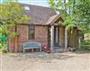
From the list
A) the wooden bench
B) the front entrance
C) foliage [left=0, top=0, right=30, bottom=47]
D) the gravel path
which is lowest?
A: the gravel path

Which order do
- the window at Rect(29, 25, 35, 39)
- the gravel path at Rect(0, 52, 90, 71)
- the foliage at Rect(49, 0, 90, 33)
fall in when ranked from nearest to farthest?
the foliage at Rect(49, 0, 90, 33), the gravel path at Rect(0, 52, 90, 71), the window at Rect(29, 25, 35, 39)

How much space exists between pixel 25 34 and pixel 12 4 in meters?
5.74

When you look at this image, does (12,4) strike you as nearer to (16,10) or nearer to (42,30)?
(16,10)

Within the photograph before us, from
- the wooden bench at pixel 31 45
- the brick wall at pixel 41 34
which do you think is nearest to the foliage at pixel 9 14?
the wooden bench at pixel 31 45

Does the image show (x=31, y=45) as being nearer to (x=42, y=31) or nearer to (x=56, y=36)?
(x=42, y=31)

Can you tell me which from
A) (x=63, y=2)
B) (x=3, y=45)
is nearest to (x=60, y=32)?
(x=3, y=45)

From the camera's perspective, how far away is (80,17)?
5105mm

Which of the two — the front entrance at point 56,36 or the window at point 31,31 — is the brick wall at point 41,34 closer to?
the window at point 31,31

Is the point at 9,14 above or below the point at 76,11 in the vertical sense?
above

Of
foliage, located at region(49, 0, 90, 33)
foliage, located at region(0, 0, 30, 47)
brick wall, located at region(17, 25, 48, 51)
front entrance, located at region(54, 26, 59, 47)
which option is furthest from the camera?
front entrance, located at region(54, 26, 59, 47)

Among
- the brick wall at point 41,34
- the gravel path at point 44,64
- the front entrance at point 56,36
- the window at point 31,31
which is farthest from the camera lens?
the front entrance at point 56,36

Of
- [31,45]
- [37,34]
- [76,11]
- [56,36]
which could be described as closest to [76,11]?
[76,11]

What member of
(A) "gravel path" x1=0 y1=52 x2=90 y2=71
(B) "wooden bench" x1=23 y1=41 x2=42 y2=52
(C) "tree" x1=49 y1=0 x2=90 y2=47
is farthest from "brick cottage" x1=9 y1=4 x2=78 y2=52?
(C) "tree" x1=49 y1=0 x2=90 y2=47

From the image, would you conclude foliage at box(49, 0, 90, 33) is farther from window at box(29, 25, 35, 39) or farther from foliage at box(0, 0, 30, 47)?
window at box(29, 25, 35, 39)
